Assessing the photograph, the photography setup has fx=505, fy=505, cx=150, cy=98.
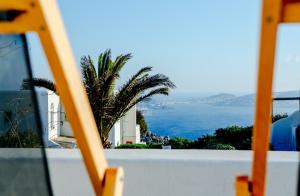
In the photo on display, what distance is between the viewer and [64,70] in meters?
1.16

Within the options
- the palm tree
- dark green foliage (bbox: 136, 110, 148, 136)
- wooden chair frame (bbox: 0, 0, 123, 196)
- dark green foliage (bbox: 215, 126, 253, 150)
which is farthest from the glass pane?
dark green foliage (bbox: 136, 110, 148, 136)

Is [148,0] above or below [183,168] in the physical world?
above

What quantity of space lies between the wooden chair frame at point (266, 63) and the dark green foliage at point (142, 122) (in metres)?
23.2

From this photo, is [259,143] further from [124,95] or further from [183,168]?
[124,95]

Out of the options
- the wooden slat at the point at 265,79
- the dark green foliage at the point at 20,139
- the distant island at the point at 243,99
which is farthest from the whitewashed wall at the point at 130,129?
the wooden slat at the point at 265,79

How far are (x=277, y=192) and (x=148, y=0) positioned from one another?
28.3 meters

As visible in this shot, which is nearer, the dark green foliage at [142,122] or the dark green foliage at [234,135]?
the dark green foliage at [234,135]

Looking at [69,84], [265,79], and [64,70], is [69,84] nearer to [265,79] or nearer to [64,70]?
[64,70]

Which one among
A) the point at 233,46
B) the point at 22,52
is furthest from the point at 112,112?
the point at 233,46

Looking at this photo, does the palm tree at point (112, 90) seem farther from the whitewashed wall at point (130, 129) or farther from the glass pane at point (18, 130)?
the whitewashed wall at point (130, 129)

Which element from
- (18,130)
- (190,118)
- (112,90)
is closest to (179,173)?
(18,130)

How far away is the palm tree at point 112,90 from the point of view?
34.4 ft

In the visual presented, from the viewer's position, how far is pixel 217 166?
2904 millimetres

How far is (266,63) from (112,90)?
9803 mm
